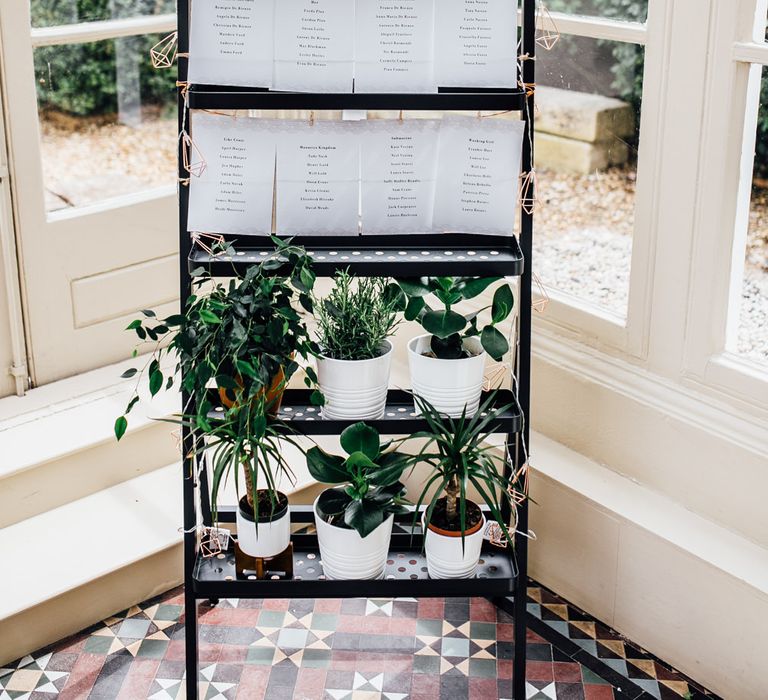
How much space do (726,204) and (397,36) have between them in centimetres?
79

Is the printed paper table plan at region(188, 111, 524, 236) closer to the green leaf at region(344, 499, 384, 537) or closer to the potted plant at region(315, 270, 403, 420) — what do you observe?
the potted plant at region(315, 270, 403, 420)

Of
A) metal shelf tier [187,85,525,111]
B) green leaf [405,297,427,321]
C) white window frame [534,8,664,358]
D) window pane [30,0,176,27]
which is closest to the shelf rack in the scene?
metal shelf tier [187,85,525,111]

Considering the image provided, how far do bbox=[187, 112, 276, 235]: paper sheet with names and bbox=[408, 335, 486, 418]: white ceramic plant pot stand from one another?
449 mm

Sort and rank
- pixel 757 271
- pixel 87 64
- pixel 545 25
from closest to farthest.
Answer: pixel 757 271 < pixel 545 25 < pixel 87 64

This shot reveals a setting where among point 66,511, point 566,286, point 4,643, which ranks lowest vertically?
point 4,643

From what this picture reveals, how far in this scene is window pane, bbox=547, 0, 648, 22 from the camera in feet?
7.96

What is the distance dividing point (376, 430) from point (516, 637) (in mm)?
541

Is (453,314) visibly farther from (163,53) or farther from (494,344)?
(163,53)

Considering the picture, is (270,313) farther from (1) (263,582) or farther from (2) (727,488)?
(2) (727,488)

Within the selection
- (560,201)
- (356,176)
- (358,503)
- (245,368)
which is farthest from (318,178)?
(560,201)

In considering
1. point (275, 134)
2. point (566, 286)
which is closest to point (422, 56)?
point (275, 134)

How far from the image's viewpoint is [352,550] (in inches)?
86.1

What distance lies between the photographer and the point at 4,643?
96.7 inches

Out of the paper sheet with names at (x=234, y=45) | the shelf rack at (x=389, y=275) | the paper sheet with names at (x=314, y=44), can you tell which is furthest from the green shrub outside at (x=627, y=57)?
the paper sheet with names at (x=234, y=45)
